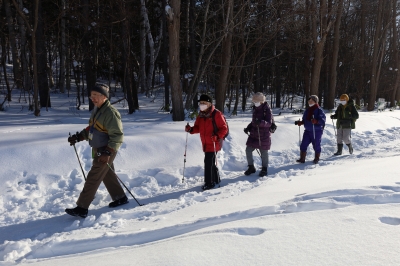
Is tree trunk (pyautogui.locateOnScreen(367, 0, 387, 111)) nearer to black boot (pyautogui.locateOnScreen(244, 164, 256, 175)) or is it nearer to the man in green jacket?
black boot (pyautogui.locateOnScreen(244, 164, 256, 175))

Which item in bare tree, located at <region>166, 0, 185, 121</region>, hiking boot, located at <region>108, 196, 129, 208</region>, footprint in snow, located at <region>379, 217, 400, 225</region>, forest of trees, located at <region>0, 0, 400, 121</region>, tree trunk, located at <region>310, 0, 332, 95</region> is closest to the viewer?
footprint in snow, located at <region>379, 217, 400, 225</region>

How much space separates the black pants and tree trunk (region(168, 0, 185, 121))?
520 centimetres

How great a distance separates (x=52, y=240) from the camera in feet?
11.3

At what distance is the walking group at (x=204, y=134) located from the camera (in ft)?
15.1

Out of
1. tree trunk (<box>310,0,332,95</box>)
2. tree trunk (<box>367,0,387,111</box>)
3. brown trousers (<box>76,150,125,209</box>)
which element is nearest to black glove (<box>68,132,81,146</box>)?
brown trousers (<box>76,150,125,209</box>)

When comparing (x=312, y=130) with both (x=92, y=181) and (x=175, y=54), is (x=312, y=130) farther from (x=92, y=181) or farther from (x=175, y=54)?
(x=92, y=181)

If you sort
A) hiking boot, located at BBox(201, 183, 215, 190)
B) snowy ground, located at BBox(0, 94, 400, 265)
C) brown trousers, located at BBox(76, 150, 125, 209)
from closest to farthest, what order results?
snowy ground, located at BBox(0, 94, 400, 265), brown trousers, located at BBox(76, 150, 125, 209), hiking boot, located at BBox(201, 183, 215, 190)

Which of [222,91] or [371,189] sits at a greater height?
[222,91]

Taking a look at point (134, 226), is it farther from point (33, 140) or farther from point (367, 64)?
point (367, 64)

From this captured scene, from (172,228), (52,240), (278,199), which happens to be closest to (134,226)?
(172,228)

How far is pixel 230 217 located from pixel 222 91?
1125 cm

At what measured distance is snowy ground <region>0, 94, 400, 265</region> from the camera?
8.39 ft

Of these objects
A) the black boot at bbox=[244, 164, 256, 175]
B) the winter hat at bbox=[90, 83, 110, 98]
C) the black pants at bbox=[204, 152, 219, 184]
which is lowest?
the black boot at bbox=[244, 164, 256, 175]

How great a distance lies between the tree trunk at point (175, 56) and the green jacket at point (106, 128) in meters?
6.08
